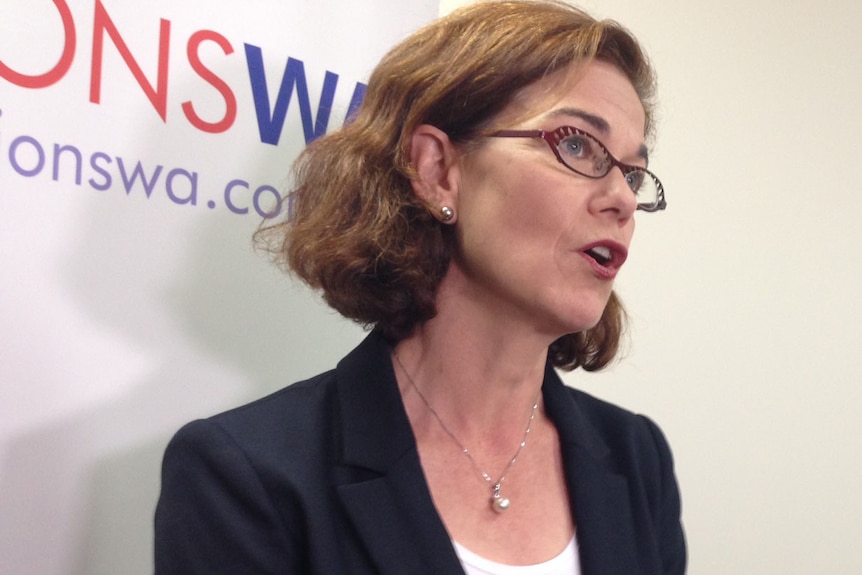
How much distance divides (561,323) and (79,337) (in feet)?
2.11

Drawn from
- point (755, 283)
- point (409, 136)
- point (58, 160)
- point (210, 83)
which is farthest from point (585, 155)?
point (755, 283)

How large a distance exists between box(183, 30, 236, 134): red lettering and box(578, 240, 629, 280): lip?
59 cm

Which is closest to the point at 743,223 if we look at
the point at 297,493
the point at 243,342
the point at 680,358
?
the point at 680,358

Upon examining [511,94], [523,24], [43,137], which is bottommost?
[43,137]

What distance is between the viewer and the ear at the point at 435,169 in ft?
3.83

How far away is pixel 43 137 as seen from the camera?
1.10 metres

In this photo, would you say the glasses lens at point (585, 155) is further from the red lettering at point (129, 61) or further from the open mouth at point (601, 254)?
the red lettering at point (129, 61)

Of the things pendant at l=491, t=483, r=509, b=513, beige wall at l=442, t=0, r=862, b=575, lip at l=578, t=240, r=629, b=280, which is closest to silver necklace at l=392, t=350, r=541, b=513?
pendant at l=491, t=483, r=509, b=513

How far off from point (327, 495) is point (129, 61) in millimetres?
649

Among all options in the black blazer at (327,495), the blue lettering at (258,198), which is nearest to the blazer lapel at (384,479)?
the black blazer at (327,495)

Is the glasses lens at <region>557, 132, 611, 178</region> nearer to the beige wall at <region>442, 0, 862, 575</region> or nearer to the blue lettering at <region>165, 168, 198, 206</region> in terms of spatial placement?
the blue lettering at <region>165, 168, 198, 206</region>

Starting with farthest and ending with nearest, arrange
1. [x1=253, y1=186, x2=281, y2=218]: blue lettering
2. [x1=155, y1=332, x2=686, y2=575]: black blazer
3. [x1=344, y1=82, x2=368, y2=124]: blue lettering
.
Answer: [x1=344, y1=82, x2=368, y2=124]: blue lettering, [x1=253, y1=186, x2=281, y2=218]: blue lettering, [x1=155, y1=332, x2=686, y2=575]: black blazer

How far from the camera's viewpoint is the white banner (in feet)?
3.58

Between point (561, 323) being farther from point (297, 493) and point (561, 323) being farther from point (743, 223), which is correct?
point (743, 223)
